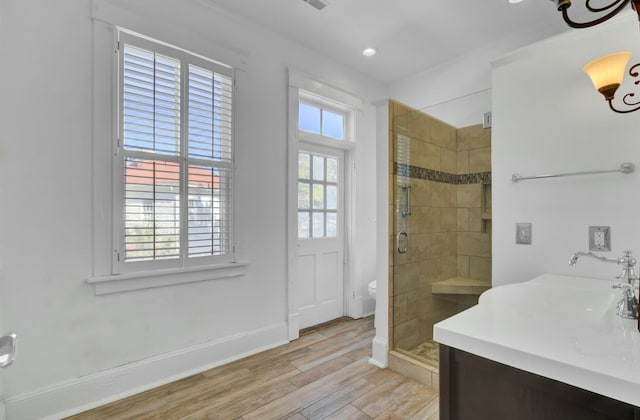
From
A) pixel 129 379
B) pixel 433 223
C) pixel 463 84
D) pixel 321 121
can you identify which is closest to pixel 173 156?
pixel 129 379

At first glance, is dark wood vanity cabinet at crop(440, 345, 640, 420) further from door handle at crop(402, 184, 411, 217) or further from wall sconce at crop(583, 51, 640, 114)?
door handle at crop(402, 184, 411, 217)

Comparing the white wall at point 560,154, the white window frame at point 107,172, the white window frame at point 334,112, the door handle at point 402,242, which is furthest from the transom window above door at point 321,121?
the white wall at point 560,154

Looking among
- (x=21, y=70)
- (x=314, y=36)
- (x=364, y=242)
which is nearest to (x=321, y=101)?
(x=314, y=36)

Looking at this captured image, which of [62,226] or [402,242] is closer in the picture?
[62,226]

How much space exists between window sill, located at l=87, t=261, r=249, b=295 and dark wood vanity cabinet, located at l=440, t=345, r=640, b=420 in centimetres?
185

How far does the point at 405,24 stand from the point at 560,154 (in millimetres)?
1626

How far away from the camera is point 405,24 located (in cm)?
269

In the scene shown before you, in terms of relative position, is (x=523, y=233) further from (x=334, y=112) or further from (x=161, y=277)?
(x=161, y=277)

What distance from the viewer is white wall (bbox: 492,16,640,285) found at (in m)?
1.72

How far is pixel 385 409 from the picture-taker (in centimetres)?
191

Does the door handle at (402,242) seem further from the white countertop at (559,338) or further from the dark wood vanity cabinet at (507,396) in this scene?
the dark wood vanity cabinet at (507,396)

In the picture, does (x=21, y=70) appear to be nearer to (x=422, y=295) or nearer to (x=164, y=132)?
(x=164, y=132)

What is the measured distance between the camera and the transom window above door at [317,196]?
3227mm

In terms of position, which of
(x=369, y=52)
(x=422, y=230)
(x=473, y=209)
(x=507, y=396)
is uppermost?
(x=369, y=52)
